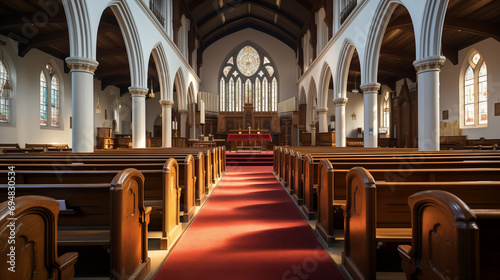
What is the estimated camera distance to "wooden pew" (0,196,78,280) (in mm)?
1072

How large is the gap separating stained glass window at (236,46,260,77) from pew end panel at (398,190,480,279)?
21.3 metres

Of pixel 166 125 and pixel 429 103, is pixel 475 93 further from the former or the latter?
pixel 166 125

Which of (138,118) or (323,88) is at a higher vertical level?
(323,88)

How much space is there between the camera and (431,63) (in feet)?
21.8

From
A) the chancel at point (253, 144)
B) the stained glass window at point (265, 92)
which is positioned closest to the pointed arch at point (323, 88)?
the chancel at point (253, 144)

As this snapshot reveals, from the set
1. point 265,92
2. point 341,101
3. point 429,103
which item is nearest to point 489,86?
point 341,101

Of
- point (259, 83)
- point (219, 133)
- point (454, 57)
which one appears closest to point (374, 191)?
point (454, 57)

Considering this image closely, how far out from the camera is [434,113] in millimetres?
6816

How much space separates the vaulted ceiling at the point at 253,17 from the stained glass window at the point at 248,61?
1.59 metres

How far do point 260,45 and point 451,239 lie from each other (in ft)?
72.4

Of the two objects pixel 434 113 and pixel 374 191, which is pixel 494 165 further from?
pixel 434 113

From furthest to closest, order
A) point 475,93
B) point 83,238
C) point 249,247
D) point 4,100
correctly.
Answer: point 475,93, point 4,100, point 249,247, point 83,238

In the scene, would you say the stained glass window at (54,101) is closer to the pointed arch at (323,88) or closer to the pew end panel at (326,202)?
the pointed arch at (323,88)

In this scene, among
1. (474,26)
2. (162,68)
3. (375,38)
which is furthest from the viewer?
(162,68)
